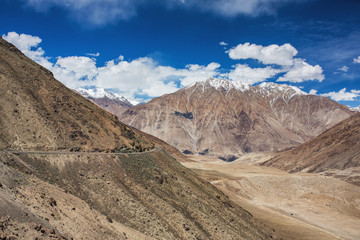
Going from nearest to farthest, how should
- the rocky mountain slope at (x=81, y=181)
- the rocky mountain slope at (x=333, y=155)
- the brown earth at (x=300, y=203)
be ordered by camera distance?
the rocky mountain slope at (x=81, y=181)
the brown earth at (x=300, y=203)
the rocky mountain slope at (x=333, y=155)

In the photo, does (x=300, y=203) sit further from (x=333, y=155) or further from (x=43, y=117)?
(x=333, y=155)

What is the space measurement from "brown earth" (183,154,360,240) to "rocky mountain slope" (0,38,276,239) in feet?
43.4

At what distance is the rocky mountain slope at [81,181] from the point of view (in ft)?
55.5

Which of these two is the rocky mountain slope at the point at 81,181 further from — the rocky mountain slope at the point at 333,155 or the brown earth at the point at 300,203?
the rocky mountain slope at the point at 333,155

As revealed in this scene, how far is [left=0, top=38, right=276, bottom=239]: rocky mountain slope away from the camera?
16.9 m

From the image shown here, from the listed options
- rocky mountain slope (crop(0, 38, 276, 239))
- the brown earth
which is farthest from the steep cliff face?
the brown earth

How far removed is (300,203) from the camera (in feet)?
233

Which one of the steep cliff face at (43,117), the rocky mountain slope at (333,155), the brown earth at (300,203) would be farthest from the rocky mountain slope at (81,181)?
the rocky mountain slope at (333,155)

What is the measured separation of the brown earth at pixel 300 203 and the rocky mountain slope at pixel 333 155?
25735 mm

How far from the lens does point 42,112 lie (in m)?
31.3

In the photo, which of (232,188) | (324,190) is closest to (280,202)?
(232,188)

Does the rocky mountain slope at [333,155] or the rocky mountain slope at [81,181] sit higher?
the rocky mountain slope at [333,155]

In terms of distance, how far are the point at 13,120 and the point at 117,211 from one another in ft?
47.5

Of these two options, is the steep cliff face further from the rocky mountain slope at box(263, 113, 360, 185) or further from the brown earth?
the rocky mountain slope at box(263, 113, 360, 185)
